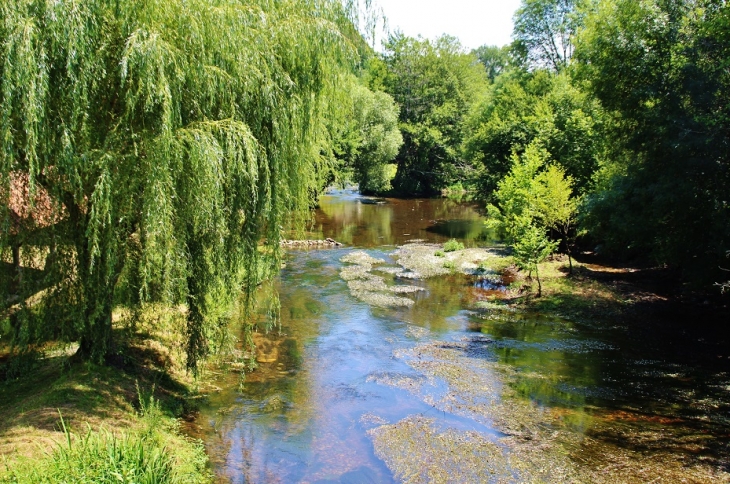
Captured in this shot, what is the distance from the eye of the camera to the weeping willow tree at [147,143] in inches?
295

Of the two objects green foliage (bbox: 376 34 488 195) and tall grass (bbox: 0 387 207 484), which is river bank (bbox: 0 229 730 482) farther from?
green foliage (bbox: 376 34 488 195)

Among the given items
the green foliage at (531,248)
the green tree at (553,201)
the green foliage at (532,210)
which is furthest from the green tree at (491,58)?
the green foliage at (531,248)

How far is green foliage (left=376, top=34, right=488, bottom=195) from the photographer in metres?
55.2

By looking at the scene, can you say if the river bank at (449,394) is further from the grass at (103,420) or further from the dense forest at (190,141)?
the dense forest at (190,141)

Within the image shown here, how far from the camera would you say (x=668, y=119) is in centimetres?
1577

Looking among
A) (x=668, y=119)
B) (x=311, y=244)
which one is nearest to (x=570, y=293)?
(x=668, y=119)

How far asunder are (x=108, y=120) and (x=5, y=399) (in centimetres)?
530

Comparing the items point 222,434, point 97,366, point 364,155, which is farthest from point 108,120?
point 364,155

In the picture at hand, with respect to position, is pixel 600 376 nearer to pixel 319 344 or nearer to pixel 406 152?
pixel 319 344

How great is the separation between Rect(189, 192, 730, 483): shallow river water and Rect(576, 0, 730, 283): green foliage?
3.55m

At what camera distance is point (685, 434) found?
10.1 meters

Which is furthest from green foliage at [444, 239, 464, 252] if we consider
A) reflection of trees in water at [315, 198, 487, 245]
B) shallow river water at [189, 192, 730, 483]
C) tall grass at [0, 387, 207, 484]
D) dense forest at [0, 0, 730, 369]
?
tall grass at [0, 387, 207, 484]

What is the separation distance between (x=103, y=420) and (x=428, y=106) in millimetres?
52832

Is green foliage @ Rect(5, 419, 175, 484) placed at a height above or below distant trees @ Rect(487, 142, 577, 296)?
below
